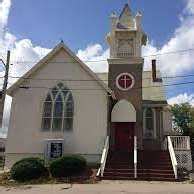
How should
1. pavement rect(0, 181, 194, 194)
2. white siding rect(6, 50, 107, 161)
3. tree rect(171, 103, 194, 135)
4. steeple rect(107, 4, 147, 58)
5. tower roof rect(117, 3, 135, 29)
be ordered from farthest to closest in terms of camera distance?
tree rect(171, 103, 194, 135) → tower roof rect(117, 3, 135, 29) → steeple rect(107, 4, 147, 58) → white siding rect(6, 50, 107, 161) → pavement rect(0, 181, 194, 194)

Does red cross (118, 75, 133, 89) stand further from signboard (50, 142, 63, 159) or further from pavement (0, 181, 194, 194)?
pavement (0, 181, 194, 194)

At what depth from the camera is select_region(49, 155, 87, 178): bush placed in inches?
685

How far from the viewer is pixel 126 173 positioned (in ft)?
59.3

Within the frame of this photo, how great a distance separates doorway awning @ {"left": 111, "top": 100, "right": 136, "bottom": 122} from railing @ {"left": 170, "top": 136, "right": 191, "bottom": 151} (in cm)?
325

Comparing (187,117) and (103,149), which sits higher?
(187,117)

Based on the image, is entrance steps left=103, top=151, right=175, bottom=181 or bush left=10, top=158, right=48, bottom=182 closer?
bush left=10, top=158, right=48, bottom=182

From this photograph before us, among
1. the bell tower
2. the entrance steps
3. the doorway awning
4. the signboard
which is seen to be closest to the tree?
the bell tower

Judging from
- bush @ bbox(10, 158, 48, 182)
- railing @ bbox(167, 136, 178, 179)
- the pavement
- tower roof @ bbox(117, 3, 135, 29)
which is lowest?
the pavement

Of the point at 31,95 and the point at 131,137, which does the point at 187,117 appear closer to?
the point at 131,137

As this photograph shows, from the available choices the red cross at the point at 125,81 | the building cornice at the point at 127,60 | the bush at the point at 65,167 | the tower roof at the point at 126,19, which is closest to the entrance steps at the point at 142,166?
the bush at the point at 65,167

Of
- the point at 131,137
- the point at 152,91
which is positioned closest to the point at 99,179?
the point at 131,137

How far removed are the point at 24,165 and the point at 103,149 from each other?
5.46 m

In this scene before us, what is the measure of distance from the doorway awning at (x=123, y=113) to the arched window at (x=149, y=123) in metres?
3.29

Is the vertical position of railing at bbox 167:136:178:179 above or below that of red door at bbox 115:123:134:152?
below
